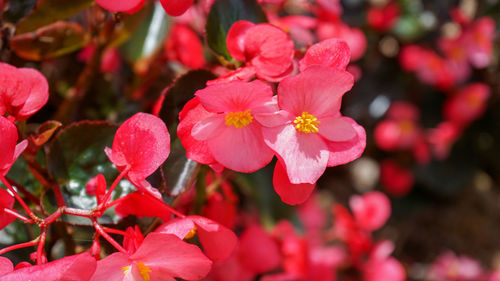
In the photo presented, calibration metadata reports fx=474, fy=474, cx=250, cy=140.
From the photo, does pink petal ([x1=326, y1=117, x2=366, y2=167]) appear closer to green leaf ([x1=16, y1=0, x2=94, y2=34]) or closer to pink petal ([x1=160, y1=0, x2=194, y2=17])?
pink petal ([x1=160, y1=0, x2=194, y2=17])

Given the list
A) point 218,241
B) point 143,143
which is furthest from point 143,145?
point 218,241

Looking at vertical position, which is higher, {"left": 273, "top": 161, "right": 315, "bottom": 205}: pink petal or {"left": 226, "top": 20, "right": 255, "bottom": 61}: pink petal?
{"left": 226, "top": 20, "right": 255, "bottom": 61}: pink petal

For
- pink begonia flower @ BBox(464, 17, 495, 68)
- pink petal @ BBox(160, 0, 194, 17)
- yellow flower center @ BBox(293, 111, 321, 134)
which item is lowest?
pink begonia flower @ BBox(464, 17, 495, 68)

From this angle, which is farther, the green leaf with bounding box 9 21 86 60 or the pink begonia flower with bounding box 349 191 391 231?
the pink begonia flower with bounding box 349 191 391 231

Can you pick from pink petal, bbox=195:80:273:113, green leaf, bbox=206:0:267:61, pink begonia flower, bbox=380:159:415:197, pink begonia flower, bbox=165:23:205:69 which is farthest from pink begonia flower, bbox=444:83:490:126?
pink petal, bbox=195:80:273:113

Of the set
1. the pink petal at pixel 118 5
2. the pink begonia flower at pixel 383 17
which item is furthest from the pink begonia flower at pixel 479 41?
the pink petal at pixel 118 5

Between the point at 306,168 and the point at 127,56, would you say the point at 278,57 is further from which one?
the point at 127,56

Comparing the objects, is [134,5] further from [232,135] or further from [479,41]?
[479,41]
